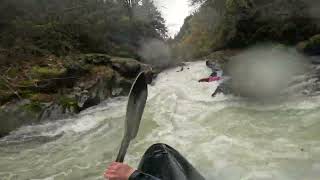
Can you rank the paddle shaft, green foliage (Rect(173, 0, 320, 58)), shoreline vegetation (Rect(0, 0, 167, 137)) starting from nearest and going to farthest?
the paddle shaft
shoreline vegetation (Rect(0, 0, 167, 137))
green foliage (Rect(173, 0, 320, 58))

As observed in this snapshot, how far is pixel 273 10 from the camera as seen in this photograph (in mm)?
16906

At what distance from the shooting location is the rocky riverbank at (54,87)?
28.7 ft

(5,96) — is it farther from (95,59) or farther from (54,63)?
(95,59)

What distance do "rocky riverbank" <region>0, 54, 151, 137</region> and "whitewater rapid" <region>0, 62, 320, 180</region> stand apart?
41cm

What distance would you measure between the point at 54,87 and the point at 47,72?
56 cm

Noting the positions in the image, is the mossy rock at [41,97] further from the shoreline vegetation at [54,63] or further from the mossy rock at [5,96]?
the mossy rock at [5,96]

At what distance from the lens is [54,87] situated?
10062mm

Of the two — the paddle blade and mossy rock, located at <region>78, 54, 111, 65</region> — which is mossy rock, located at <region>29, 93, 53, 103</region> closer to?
mossy rock, located at <region>78, 54, 111, 65</region>

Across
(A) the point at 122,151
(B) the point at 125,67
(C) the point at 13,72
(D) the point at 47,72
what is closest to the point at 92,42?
(B) the point at 125,67

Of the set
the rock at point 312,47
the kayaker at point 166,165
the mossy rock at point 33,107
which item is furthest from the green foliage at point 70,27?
the kayaker at point 166,165

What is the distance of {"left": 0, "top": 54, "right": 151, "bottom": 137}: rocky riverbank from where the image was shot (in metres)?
8.76

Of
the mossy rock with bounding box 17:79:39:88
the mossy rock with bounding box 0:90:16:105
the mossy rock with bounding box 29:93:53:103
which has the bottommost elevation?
the mossy rock with bounding box 29:93:53:103

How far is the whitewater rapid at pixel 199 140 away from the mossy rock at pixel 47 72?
1.46 metres

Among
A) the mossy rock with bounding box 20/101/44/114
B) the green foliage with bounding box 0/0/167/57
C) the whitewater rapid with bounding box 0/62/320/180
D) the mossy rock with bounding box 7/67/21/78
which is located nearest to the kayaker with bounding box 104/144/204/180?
the whitewater rapid with bounding box 0/62/320/180
